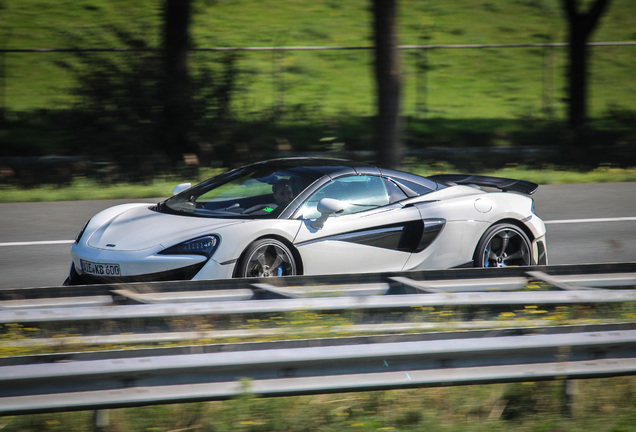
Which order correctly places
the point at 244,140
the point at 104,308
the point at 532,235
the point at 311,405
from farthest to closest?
1. the point at 244,140
2. the point at 532,235
3. the point at 104,308
4. the point at 311,405

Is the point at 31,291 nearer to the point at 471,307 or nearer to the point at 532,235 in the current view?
the point at 471,307

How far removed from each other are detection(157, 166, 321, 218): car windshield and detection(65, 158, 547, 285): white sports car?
1 cm

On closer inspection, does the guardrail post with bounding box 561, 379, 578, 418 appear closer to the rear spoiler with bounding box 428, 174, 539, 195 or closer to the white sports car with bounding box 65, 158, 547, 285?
the white sports car with bounding box 65, 158, 547, 285

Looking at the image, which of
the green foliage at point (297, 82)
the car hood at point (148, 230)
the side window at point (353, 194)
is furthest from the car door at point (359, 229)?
the green foliage at point (297, 82)

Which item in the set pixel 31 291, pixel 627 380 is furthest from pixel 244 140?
pixel 627 380

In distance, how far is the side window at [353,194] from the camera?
657 centimetres

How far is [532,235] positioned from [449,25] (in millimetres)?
20879

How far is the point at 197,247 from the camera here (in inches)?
236

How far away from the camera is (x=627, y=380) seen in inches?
171

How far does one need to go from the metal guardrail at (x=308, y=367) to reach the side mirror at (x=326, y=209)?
253 cm

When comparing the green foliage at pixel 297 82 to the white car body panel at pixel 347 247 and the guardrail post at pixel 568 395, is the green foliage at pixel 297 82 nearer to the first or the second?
the white car body panel at pixel 347 247

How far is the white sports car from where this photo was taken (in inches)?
237

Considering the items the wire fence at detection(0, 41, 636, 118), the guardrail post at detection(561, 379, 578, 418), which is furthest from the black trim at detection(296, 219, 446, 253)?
the wire fence at detection(0, 41, 636, 118)

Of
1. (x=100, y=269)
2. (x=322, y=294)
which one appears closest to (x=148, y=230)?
(x=100, y=269)
